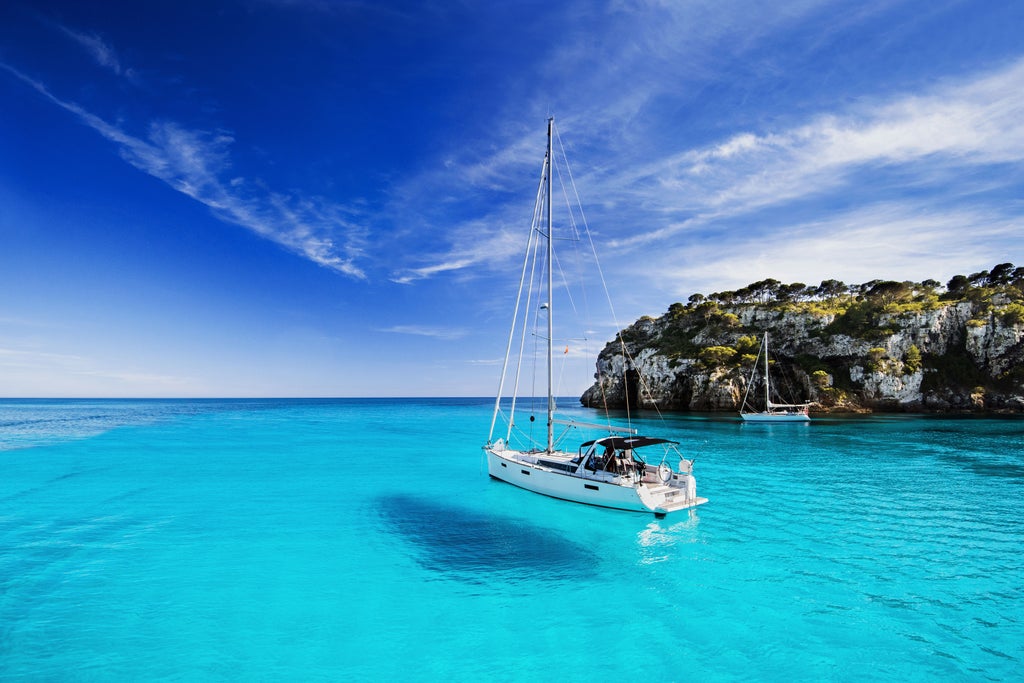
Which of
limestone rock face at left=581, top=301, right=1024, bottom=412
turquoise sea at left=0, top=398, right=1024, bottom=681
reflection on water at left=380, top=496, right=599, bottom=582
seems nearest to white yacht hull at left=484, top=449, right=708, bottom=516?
turquoise sea at left=0, top=398, right=1024, bottom=681

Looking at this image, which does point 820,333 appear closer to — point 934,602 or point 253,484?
point 934,602

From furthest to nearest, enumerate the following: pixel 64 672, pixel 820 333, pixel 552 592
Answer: pixel 820 333
pixel 552 592
pixel 64 672

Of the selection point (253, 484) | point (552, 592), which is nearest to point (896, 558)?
point (552, 592)

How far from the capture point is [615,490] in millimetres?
19656

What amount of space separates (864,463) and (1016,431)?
3365cm

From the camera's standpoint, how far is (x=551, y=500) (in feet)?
74.6

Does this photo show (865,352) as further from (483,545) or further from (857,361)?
(483,545)

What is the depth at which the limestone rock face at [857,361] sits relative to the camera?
72688mm

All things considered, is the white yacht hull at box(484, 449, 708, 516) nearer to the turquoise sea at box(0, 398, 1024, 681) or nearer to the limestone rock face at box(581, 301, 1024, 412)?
the turquoise sea at box(0, 398, 1024, 681)

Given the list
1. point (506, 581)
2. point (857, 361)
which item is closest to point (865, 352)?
point (857, 361)

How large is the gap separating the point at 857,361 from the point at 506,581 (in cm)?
8955

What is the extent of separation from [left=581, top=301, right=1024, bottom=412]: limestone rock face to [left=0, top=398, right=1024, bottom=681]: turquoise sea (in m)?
49.3

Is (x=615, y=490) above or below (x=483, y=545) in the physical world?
Result: above

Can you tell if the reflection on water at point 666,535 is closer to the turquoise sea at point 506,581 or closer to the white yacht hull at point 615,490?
the turquoise sea at point 506,581
